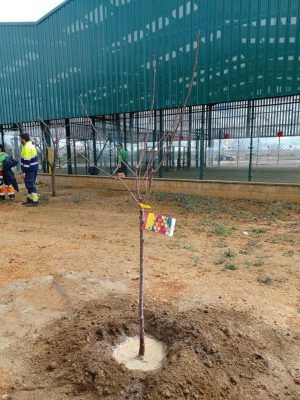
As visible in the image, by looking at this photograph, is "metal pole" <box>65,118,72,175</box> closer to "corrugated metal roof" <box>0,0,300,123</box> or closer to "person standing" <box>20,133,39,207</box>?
"corrugated metal roof" <box>0,0,300,123</box>

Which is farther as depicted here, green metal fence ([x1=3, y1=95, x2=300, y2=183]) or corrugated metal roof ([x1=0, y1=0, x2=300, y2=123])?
green metal fence ([x1=3, y1=95, x2=300, y2=183])

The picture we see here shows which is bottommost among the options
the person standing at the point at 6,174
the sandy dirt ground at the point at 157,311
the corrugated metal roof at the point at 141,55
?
the sandy dirt ground at the point at 157,311

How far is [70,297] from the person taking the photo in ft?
12.0

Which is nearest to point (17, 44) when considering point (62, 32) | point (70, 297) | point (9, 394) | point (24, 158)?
point (62, 32)

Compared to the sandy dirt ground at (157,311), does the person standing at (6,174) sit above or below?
above

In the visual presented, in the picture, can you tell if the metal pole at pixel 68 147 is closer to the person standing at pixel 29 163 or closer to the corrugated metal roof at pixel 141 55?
the corrugated metal roof at pixel 141 55

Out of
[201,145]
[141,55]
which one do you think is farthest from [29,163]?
[141,55]

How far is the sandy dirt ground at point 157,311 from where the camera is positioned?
2303mm

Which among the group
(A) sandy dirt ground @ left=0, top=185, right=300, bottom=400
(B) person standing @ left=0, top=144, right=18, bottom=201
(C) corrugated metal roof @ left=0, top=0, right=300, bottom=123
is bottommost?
(A) sandy dirt ground @ left=0, top=185, right=300, bottom=400

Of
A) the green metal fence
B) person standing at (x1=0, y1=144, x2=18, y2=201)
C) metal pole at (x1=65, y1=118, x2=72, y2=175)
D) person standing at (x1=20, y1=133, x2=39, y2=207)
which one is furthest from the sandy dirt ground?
metal pole at (x1=65, y1=118, x2=72, y2=175)

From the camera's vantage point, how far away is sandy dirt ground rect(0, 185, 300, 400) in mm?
2303

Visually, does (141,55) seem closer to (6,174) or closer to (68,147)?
(68,147)

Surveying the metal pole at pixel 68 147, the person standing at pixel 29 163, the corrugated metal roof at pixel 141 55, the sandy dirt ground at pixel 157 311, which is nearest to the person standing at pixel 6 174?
the person standing at pixel 29 163

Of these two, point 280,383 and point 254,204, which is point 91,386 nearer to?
point 280,383
